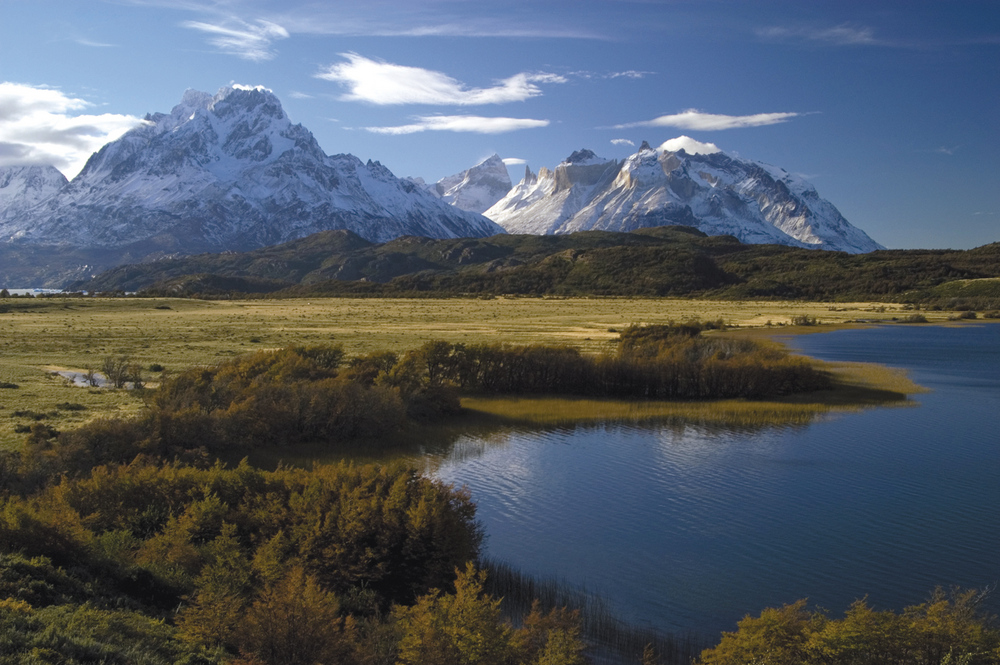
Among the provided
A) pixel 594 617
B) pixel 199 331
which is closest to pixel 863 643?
pixel 594 617

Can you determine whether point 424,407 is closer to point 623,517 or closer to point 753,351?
point 623,517

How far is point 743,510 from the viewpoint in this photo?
80.3ft

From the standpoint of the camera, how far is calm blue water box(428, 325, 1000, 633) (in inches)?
736

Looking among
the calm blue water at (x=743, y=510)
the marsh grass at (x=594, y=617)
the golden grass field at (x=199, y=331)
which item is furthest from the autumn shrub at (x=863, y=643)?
the golden grass field at (x=199, y=331)

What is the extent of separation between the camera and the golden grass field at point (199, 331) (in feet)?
130

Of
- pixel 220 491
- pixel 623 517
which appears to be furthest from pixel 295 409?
pixel 623 517

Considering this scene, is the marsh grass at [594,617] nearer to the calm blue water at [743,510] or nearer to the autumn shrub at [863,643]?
the calm blue water at [743,510]

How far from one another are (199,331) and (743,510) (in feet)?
250

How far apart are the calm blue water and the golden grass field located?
1168cm

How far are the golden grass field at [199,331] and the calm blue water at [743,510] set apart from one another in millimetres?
11677

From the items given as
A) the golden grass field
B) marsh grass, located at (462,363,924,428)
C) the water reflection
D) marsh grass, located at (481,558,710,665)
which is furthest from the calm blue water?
the golden grass field

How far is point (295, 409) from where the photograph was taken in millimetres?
33906

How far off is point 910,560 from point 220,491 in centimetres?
1850

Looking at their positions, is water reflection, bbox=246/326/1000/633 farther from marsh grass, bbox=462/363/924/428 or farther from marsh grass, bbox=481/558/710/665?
marsh grass, bbox=462/363/924/428
